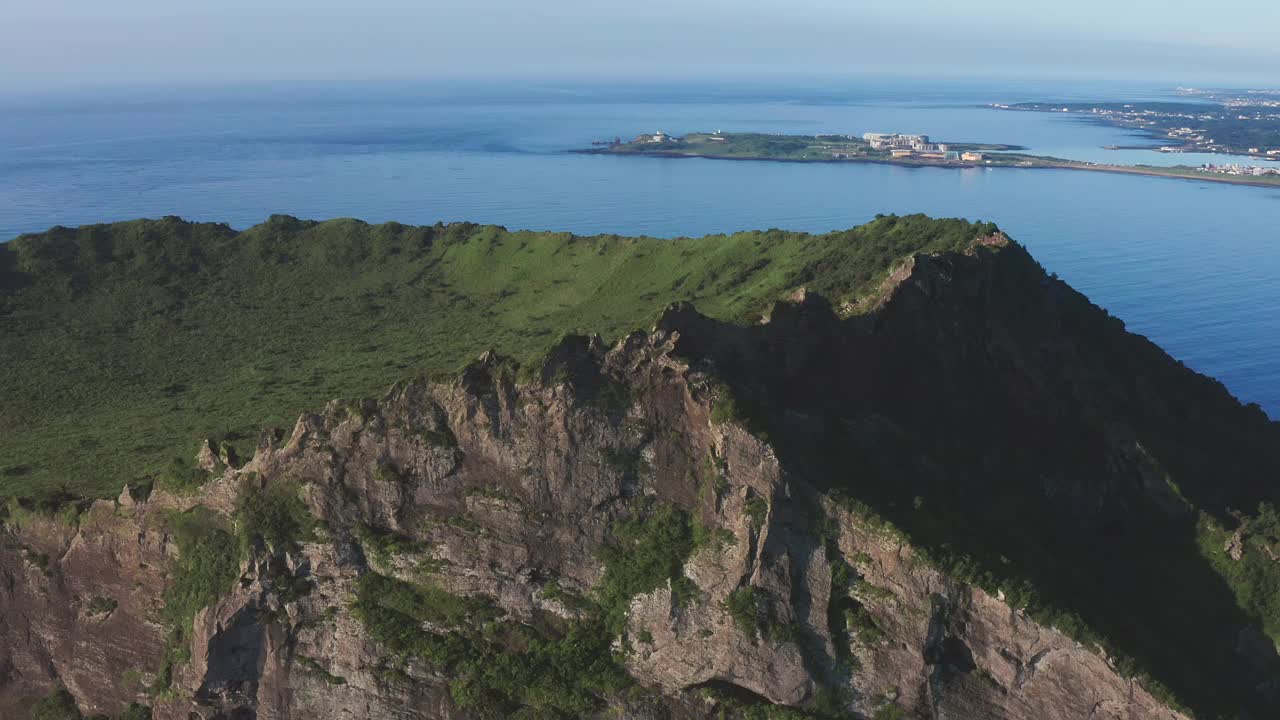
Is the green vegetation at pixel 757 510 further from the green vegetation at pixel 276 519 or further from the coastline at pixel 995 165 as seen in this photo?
the coastline at pixel 995 165

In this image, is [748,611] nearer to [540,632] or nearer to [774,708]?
[774,708]

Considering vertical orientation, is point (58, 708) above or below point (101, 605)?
below

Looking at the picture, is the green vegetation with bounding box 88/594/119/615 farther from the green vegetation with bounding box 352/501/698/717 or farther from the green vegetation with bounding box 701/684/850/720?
the green vegetation with bounding box 701/684/850/720

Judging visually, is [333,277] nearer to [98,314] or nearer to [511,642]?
[98,314]

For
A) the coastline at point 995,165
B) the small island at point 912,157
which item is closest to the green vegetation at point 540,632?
the coastline at point 995,165

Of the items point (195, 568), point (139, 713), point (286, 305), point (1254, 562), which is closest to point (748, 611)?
point (195, 568)

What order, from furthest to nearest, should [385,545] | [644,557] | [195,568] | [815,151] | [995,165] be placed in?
[815,151]
[995,165]
[195,568]
[385,545]
[644,557]
